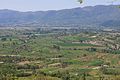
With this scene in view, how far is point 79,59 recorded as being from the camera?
132250 millimetres

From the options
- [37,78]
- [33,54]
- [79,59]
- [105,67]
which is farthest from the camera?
[33,54]

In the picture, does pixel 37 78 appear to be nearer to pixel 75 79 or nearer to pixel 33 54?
pixel 75 79

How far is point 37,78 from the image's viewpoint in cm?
7912

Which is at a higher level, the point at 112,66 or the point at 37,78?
the point at 37,78

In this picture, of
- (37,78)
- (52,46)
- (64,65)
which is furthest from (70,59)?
(37,78)

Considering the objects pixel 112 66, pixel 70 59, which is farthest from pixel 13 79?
pixel 70 59

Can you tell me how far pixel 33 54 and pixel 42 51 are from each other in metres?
10.0

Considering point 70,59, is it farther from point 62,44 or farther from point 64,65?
point 62,44

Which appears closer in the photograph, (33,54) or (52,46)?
(33,54)

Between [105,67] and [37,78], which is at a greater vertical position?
[37,78]

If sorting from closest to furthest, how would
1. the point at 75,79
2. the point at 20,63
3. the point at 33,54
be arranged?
the point at 75,79 < the point at 20,63 < the point at 33,54

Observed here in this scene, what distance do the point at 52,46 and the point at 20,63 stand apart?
5291 cm

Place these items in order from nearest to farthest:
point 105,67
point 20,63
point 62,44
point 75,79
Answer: point 75,79, point 105,67, point 20,63, point 62,44

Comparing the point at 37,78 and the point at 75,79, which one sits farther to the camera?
the point at 75,79
